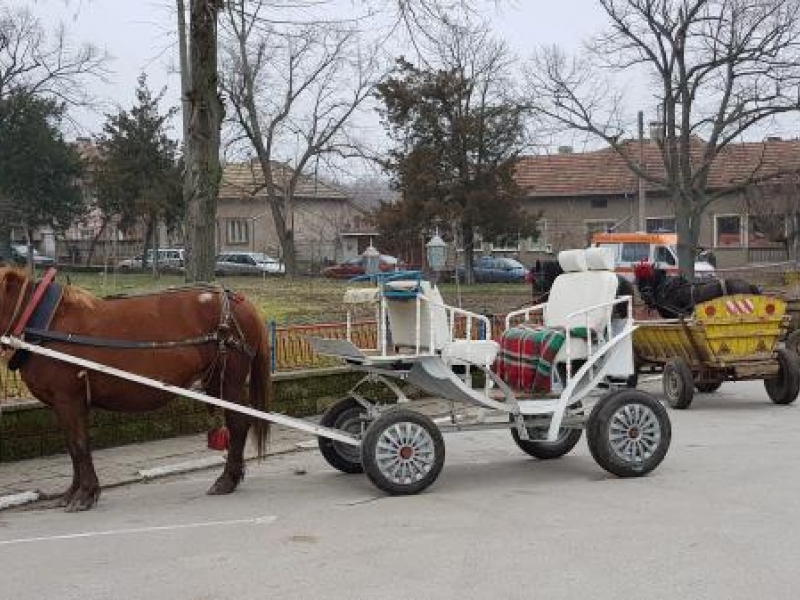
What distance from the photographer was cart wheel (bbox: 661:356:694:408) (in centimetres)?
Answer: 1320

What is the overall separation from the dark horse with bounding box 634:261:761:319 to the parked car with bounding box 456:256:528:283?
31.0 m

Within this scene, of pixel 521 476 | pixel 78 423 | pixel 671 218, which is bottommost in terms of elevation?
pixel 521 476

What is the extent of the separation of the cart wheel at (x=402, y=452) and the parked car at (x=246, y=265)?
45197 millimetres

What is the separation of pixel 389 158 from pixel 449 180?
3623 millimetres

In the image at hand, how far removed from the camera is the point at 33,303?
8.02 m

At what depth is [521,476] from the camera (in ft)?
30.1

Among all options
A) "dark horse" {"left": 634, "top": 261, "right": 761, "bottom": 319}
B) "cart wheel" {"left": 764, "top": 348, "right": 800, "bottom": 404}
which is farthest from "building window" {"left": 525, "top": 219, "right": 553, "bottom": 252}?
"cart wheel" {"left": 764, "top": 348, "right": 800, "bottom": 404}

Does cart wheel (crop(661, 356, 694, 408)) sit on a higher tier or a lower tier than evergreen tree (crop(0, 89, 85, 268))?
lower

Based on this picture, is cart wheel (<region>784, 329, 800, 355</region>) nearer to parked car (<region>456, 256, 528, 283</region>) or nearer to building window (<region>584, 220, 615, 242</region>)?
parked car (<region>456, 256, 528, 283</region>)

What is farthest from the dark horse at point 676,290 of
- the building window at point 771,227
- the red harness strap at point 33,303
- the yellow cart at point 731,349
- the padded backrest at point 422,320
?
the building window at point 771,227

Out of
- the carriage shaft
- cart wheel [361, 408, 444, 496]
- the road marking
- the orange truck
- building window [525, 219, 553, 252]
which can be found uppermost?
building window [525, 219, 553, 252]

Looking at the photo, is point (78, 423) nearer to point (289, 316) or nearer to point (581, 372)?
point (581, 372)

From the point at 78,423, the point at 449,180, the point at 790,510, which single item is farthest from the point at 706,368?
the point at 449,180

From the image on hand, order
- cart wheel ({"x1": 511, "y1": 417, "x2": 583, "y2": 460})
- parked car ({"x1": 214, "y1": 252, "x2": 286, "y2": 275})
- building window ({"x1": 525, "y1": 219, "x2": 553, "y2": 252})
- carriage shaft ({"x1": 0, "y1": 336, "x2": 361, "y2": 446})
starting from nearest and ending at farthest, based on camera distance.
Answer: carriage shaft ({"x1": 0, "y1": 336, "x2": 361, "y2": 446}) → cart wheel ({"x1": 511, "y1": 417, "x2": 583, "y2": 460}) → parked car ({"x1": 214, "y1": 252, "x2": 286, "y2": 275}) → building window ({"x1": 525, "y1": 219, "x2": 553, "y2": 252})
